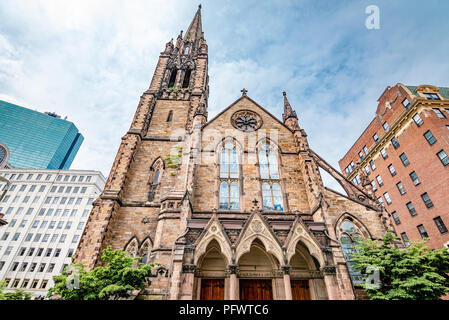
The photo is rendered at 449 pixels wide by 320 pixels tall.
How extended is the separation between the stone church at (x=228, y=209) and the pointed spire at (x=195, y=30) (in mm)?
14498

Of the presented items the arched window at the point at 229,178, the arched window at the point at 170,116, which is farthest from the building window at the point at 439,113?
the arched window at the point at 170,116

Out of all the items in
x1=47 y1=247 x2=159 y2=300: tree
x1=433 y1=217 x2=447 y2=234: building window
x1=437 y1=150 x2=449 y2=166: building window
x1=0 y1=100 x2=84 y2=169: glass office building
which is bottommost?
x1=47 y1=247 x2=159 y2=300: tree

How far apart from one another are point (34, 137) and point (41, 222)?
76103 mm

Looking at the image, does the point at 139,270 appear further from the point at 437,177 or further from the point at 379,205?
the point at 437,177

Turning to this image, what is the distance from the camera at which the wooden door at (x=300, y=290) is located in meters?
11.0

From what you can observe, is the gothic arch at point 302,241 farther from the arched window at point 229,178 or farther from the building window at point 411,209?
the building window at point 411,209

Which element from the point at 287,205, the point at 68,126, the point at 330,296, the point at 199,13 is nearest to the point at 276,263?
the point at 330,296

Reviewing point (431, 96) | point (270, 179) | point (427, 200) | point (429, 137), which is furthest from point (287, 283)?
point (431, 96)

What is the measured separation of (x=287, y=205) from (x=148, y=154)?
441 inches

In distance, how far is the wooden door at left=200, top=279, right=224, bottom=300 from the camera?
422 inches

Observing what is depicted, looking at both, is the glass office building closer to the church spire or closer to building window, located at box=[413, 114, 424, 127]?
the church spire

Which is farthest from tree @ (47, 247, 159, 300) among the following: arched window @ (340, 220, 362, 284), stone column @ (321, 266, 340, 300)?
arched window @ (340, 220, 362, 284)

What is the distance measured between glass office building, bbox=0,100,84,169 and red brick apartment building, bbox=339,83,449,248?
440 ft

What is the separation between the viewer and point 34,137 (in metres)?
112
